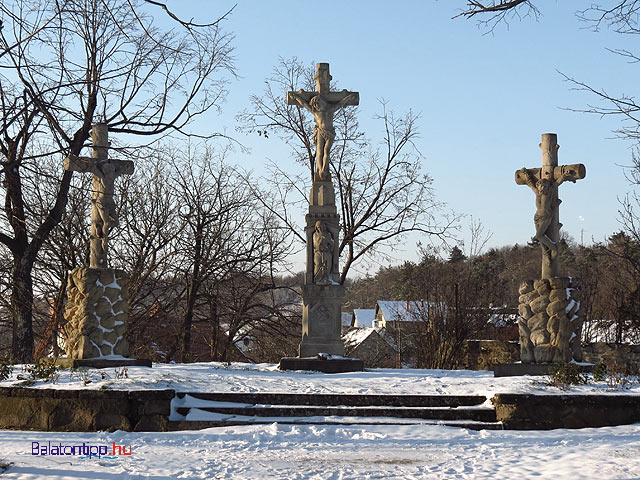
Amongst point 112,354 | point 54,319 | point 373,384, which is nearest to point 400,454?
point 373,384

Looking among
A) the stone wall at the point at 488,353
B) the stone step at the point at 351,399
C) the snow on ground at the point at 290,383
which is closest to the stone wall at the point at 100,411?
the snow on ground at the point at 290,383

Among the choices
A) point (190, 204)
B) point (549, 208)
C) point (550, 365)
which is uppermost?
point (190, 204)

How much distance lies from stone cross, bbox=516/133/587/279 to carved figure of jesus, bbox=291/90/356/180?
147 inches

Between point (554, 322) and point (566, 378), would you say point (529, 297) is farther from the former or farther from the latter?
point (566, 378)

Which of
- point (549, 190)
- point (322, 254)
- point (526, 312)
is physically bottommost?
point (526, 312)

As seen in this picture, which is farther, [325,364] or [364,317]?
[364,317]

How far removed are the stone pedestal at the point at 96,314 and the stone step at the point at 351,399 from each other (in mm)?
2719

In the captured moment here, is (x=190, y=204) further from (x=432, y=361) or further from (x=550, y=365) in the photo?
(x=550, y=365)

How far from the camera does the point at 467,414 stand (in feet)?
27.2

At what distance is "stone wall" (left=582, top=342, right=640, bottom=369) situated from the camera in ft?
52.0

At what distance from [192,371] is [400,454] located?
15.3 feet

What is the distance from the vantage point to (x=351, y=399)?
8.74m

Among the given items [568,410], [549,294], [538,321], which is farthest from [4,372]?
[549,294]

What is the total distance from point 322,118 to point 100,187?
4436mm
